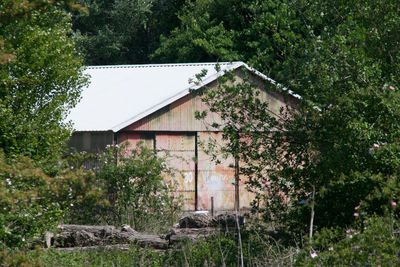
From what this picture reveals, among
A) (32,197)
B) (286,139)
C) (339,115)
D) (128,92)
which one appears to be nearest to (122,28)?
(128,92)

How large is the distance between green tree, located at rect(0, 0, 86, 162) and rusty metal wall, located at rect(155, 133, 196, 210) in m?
6.37

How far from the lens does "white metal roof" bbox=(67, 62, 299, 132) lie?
17.3 metres

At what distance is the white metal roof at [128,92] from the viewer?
56.7 feet

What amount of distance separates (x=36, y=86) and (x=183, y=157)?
744 centimetres

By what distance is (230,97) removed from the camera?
33.8ft

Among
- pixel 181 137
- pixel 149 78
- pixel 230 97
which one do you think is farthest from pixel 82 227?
pixel 149 78

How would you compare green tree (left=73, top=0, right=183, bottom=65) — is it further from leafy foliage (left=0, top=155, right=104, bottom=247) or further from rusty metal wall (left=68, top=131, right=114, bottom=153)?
leafy foliage (left=0, top=155, right=104, bottom=247)

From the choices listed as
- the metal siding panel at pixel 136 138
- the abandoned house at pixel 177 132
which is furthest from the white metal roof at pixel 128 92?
the metal siding panel at pixel 136 138

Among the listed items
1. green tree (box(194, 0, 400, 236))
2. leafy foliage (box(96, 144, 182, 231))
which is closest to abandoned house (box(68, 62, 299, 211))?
leafy foliage (box(96, 144, 182, 231))

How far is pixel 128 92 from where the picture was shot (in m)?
20.1

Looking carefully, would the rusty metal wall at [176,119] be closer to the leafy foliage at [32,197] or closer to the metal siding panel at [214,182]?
the metal siding panel at [214,182]

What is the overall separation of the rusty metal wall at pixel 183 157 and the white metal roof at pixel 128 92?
1.04m

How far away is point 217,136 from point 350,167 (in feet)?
32.2

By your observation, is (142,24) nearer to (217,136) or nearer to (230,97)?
(217,136)
